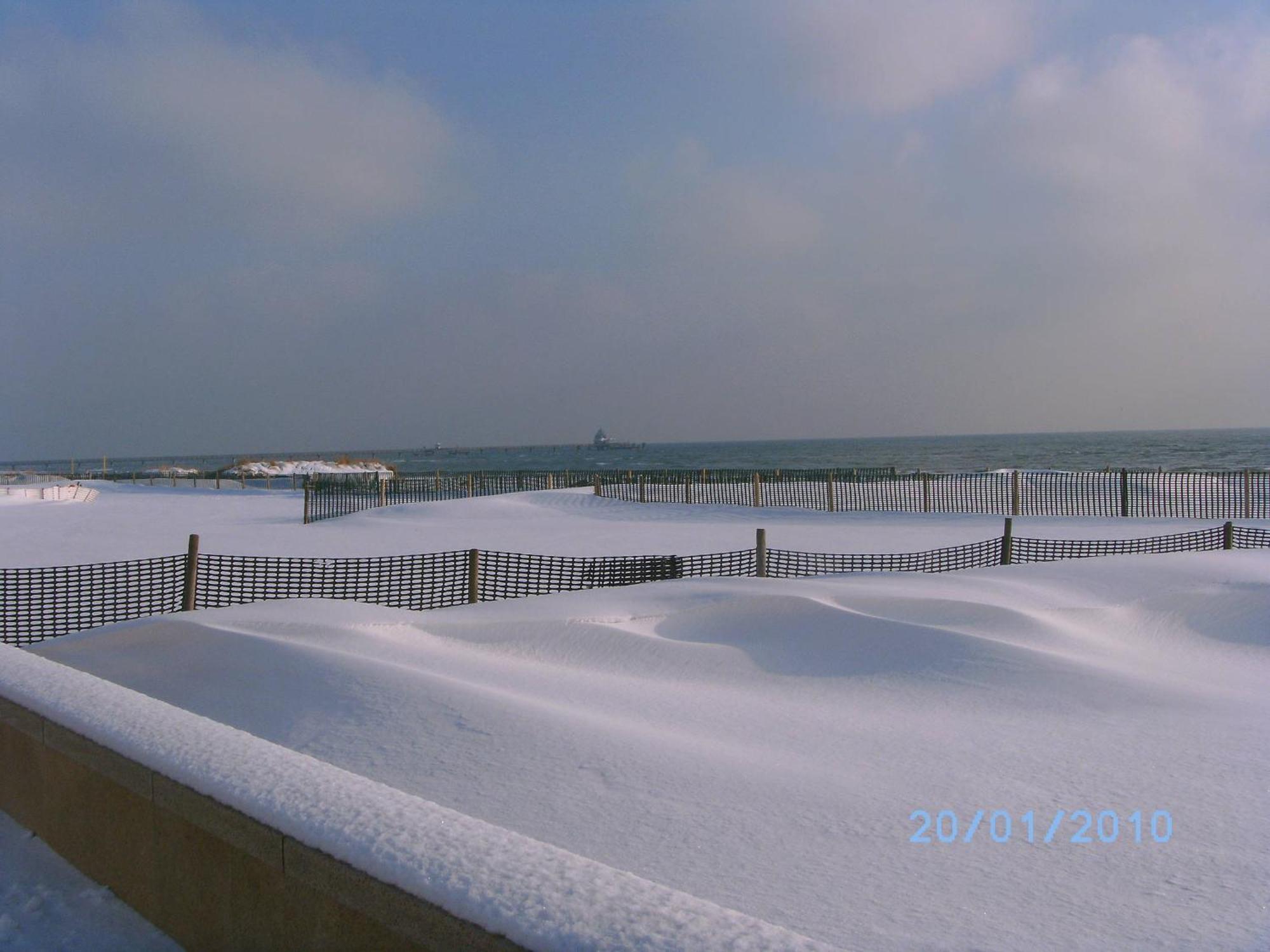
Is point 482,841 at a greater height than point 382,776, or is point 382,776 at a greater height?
point 482,841

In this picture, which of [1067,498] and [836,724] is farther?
[1067,498]

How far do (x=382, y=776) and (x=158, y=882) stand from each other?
63.0 inches

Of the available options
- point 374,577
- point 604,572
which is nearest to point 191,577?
point 374,577

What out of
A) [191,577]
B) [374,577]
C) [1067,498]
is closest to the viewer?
[191,577]

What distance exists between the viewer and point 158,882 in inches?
128

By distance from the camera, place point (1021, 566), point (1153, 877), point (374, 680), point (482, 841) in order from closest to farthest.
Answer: point (482, 841), point (1153, 877), point (374, 680), point (1021, 566)

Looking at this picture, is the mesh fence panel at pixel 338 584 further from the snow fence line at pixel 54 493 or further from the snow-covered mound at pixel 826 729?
the snow fence line at pixel 54 493

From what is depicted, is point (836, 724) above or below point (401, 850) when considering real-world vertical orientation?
below

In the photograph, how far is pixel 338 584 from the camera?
14531 mm

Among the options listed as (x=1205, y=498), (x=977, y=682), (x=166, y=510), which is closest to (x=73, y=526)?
(x=166, y=510)

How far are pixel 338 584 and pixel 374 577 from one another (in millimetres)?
1159

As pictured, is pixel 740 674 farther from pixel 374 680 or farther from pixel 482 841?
pixel 482 841

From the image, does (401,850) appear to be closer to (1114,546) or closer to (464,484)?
(1114,546)
